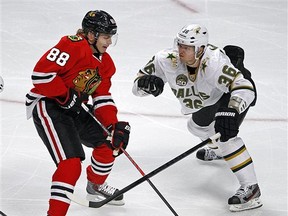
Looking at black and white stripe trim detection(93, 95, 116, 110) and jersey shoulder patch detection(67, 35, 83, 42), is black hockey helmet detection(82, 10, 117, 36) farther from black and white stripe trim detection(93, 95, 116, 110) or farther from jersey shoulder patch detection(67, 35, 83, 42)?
black and white stripe trim detection(93, 95, 116, 110)

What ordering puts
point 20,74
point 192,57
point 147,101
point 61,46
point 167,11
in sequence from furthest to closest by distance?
point 167,11
point 20,74
point 147,101
point 192,57
point 61,46

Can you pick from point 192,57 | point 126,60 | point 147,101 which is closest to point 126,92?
point 147,101

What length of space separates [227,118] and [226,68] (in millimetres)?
316

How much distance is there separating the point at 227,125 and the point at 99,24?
0.76 m

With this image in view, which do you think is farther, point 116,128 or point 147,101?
point 147,101

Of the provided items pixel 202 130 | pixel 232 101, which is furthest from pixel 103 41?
pixel 202 130

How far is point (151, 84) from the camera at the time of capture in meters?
3.73

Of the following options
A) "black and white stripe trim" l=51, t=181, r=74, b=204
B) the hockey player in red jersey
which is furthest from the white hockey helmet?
"black and white stripe trim" l=51, t=181, r=74, b=204

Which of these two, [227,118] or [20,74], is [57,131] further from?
[20,74]

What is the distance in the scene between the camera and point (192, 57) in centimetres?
370

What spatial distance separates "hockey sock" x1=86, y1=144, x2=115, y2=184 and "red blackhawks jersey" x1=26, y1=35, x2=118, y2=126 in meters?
0.14

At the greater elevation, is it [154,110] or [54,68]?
[54,68]

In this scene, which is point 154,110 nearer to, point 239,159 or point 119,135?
point 239,159

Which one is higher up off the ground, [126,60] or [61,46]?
[61,46]
